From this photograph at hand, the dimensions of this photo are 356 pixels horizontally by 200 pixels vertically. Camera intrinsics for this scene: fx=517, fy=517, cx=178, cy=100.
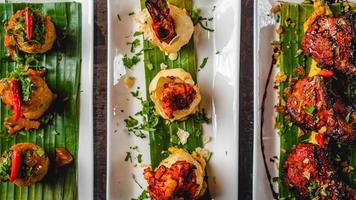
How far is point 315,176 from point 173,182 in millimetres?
1460

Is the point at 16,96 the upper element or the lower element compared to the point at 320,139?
upper

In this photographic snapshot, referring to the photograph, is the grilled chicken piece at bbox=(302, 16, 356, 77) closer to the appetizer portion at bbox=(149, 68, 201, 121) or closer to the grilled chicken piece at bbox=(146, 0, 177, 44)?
the appetizer portion at bbox=(149, 68, 201, 121)

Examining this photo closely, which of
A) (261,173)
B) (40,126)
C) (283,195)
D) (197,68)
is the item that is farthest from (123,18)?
(283,195)

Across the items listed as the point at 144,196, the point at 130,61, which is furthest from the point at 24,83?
the point at 144,196

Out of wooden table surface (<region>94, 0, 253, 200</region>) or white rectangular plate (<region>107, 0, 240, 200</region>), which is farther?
wooden table surface (<region>94, 0, 253, 200</region>)

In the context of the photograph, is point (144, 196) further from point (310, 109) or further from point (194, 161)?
point (310, 109)

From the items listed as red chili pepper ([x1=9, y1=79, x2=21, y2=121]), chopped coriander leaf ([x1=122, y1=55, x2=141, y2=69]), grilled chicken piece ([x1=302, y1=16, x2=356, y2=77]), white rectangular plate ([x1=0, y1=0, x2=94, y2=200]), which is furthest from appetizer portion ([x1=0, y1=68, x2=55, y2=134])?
grilled chicken piece ([x1=302, y1=16, x2=356, y2=77])

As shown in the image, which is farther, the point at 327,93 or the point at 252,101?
the point at 252,101

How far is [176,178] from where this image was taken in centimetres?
516

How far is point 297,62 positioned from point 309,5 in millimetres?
625

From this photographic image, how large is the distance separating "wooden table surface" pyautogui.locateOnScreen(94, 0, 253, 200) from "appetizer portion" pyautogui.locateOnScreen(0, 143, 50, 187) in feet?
2.04

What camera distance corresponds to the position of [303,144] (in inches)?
215

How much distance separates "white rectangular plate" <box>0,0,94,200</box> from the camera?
17.6ft

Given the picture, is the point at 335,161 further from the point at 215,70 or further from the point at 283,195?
the point at 215,70
